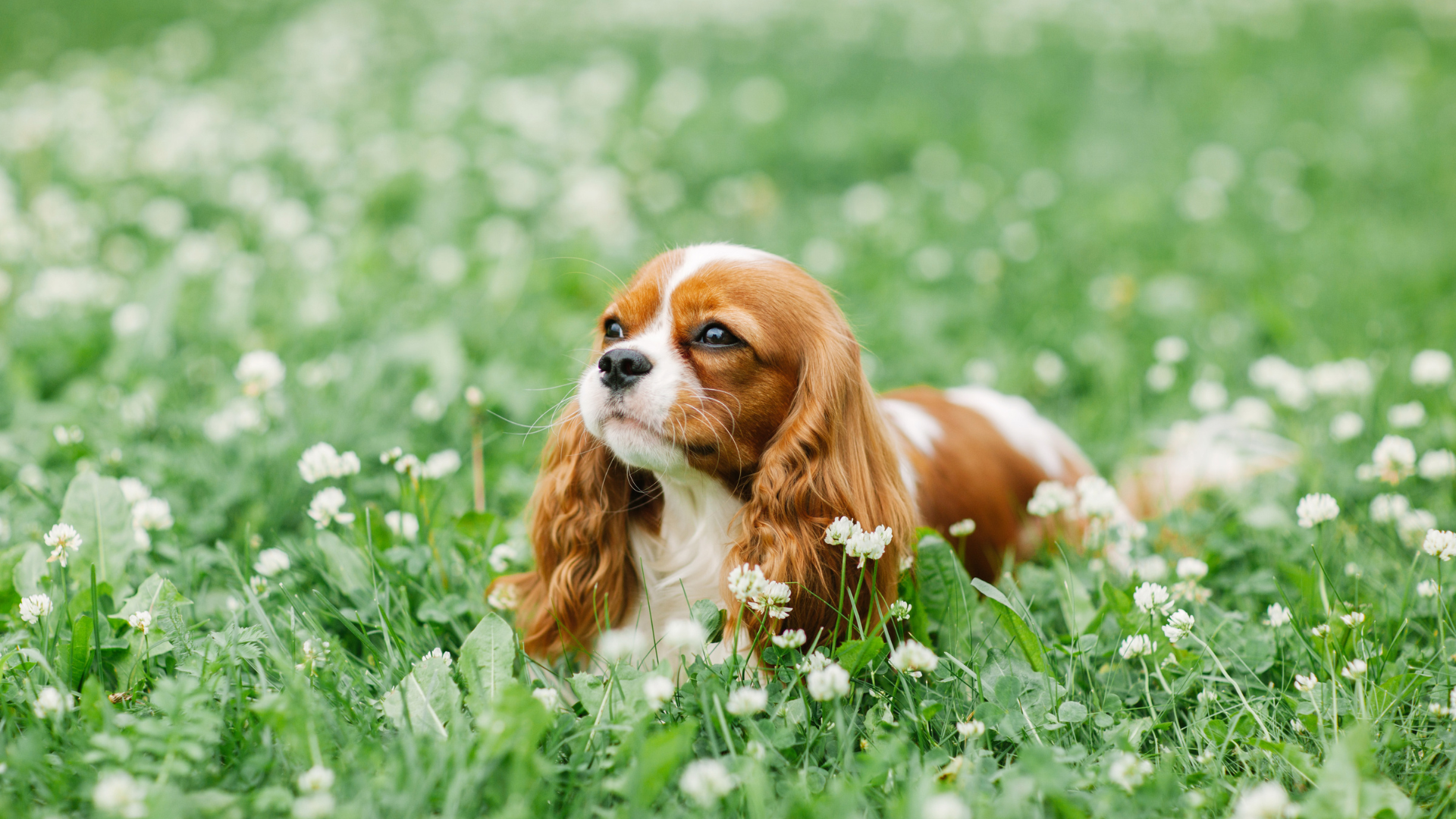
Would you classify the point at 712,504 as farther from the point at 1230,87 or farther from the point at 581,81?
the point at 1230,87

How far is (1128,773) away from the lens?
1758mm

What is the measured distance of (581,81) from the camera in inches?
262

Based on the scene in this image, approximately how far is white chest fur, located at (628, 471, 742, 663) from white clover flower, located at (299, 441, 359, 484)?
2.12ft

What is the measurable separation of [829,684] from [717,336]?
2.41 feet

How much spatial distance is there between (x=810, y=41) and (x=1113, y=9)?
9.68 ft

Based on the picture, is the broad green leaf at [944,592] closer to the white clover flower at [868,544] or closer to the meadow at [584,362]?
the meadow at [584,362]

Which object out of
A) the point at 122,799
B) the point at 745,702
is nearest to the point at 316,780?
the point at 122,799

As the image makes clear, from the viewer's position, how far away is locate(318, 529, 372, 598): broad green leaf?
245 cm

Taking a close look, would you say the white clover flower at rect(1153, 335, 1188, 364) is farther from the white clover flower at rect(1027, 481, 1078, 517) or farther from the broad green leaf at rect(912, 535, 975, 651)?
the broad green leaf at rect(912, 535, 975, 651)

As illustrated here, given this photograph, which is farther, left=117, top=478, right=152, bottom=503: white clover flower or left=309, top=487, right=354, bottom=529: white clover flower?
left=117, top=478, right=152, bottom=503: white clover flower

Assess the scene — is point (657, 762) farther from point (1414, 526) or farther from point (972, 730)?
point (1414, 526)

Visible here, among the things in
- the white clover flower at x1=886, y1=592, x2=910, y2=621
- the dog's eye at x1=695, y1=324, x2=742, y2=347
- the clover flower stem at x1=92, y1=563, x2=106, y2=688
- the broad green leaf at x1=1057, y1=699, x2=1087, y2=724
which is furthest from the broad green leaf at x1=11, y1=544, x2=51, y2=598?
the broad green leaf at x1=1057, y1=699, x2=1087, y2=724

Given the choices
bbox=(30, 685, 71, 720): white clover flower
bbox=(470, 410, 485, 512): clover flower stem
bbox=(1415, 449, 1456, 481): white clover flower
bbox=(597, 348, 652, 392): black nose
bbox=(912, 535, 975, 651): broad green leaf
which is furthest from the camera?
bbox=(470, 410, 485, 512): clover flower stem

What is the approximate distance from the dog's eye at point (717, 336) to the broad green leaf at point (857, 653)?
621 mm
